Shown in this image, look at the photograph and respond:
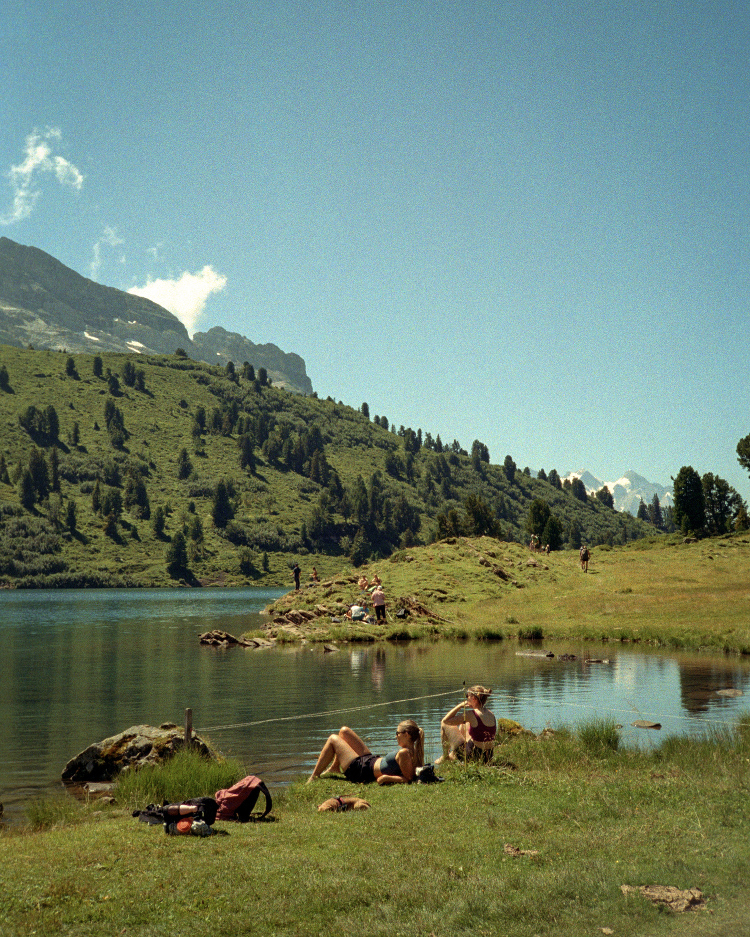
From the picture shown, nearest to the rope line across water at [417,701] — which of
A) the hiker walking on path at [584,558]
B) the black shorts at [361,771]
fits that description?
the black shorts at [361,771]

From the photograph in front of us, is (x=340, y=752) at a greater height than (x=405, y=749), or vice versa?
(x=405, y=749)

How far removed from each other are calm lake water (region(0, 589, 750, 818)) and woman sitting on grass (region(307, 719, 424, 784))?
206 cm

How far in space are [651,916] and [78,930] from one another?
6.26 m

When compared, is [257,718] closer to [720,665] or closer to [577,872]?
[577,872]

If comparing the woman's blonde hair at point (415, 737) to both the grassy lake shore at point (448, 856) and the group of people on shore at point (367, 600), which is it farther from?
the group of people on shore at point (367, 600)

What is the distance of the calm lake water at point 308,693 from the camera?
2394 cm

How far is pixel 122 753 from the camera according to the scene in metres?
20.3

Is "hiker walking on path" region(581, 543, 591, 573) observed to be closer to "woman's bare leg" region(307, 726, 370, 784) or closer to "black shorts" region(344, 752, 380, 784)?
"woman's bare leg" region(307, 726, 370, 784)

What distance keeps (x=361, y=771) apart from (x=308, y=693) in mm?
17236

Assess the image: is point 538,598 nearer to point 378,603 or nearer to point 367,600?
point 367,600

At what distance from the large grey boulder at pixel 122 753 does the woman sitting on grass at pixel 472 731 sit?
5.68 meters

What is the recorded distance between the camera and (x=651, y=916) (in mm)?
9102

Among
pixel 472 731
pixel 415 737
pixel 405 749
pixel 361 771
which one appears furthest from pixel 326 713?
pixel 405 749

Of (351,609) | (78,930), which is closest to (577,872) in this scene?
(78,930)
